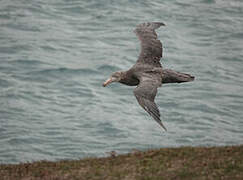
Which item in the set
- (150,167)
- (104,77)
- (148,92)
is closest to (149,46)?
(148,92)

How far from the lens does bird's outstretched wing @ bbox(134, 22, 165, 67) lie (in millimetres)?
14023

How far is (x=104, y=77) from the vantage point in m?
27.4

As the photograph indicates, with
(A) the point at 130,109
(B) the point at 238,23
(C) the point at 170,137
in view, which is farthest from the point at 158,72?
(B) the point at 238,23

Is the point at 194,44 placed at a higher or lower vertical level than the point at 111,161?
lower

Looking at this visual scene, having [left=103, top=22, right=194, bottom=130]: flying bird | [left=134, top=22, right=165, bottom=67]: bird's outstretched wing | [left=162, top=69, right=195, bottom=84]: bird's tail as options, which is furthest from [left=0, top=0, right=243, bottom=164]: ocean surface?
[left=162, top=69, right=195, bottom=84]: bird's tail

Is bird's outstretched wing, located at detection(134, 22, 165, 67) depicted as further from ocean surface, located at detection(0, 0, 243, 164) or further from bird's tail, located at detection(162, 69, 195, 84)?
ocean surface, located at detection(0, 0, 243, 164)

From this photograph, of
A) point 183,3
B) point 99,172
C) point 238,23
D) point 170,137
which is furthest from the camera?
point 183,3

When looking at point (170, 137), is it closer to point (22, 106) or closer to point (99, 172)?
point (22, 106)

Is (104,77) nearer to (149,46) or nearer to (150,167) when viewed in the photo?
(149,46)

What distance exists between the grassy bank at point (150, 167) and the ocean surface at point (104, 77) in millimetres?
8469

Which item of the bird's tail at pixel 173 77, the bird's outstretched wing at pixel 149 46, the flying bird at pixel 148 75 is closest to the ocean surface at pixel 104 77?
the bird's outstretched wing at pixel 149 46

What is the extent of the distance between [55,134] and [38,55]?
7367 mm

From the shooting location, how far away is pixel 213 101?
83.5ft

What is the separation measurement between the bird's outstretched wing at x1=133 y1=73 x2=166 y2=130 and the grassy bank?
41.2 inches
